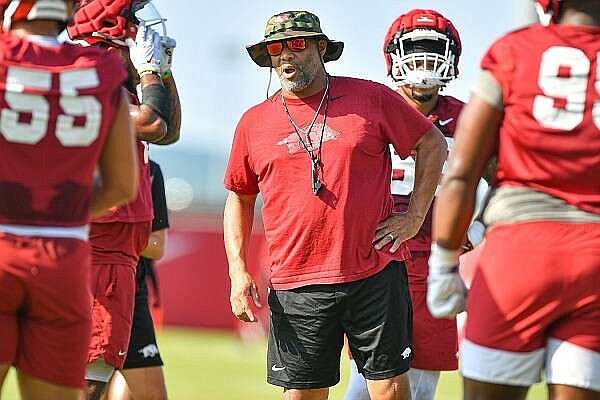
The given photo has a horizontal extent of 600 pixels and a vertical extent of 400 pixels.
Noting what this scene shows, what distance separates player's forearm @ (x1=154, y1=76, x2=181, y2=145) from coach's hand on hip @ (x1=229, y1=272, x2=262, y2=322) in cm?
76

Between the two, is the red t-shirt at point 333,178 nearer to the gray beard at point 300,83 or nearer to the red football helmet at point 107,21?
the gray beard at point 300,83

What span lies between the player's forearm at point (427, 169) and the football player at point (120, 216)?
47.4 inches

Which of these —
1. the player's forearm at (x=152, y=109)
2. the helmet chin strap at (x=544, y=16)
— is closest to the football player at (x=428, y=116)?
the player's forearm at (x=152, y=109)

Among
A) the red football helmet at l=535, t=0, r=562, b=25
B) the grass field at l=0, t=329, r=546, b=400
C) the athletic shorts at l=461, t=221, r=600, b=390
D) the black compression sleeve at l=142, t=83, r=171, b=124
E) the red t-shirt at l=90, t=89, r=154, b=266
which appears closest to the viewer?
the athletic shorts at l=461, t=221, r=600, b=390

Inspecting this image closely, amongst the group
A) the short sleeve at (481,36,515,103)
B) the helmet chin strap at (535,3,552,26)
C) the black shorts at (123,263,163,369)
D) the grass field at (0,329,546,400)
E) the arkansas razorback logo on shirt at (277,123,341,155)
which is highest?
the helmet chin strap at (535,3,552,26)

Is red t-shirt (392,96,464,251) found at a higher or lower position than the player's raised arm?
lower

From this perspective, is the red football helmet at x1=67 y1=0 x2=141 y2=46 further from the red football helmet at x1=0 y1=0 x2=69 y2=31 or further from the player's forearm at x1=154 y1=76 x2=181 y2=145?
the red football helmet at x1=0 y1=0 x2=69 y2=31

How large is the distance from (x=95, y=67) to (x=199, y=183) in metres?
30.0

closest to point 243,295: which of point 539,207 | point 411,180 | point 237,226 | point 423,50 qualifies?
point 237,226

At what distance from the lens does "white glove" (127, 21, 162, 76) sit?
21.1 ft

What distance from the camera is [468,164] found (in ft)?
15.4

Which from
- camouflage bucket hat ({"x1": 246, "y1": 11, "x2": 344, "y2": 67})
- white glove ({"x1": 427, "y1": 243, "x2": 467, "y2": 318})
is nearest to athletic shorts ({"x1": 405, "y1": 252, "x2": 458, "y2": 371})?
camouflage bucket hat ({"x1": 246, "y1": 11, "x2": 344, "y2": 67})

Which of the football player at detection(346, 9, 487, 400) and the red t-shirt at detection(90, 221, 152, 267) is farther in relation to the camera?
the football player at detection(346, 9, 487, 400)

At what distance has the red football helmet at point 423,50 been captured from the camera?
7410mm
